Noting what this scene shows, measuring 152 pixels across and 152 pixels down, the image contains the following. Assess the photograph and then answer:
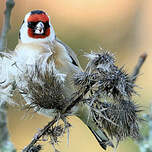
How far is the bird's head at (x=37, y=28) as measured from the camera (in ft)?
8.56

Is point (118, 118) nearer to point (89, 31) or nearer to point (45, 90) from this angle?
point (45, 90)

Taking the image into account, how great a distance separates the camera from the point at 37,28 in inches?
105

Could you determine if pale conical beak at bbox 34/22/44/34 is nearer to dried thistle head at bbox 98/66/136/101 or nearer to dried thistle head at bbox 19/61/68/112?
dried thistle head at bbox 19/61/68/112

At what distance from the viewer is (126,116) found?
6.78 ft

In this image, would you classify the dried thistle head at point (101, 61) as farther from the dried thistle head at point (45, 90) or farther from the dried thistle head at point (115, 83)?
the dried thistle head at point (45, 90)

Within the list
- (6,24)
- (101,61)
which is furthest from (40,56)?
(101,61)

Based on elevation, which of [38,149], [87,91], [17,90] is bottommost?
[38,149]

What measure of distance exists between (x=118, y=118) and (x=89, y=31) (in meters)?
3.15

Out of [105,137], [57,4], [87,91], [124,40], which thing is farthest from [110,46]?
[87,91]

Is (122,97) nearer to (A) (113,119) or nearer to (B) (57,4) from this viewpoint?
(A) (113,119)

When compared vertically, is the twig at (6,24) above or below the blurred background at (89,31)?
above

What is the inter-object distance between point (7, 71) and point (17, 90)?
130mm

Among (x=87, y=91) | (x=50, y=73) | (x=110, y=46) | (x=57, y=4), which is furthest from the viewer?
(x=57, y=4)

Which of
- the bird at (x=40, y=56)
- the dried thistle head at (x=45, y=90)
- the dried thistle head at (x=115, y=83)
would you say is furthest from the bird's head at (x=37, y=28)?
the dried thistle head at (x=115, y=83)
